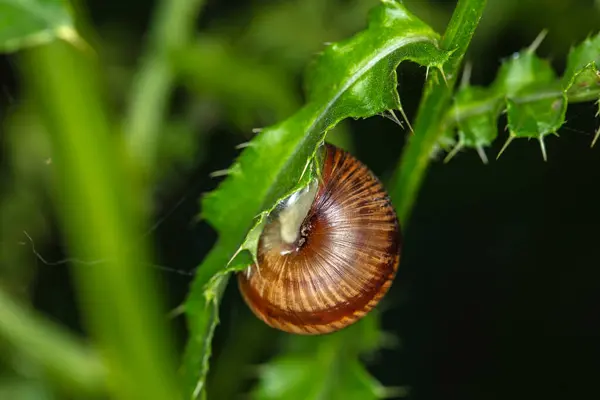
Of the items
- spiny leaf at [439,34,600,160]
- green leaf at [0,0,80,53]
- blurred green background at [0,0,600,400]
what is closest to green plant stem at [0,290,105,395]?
blurred green background at [0,0,600,400]

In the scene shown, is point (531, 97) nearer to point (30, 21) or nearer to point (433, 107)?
point (433, 107)

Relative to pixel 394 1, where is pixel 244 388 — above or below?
below

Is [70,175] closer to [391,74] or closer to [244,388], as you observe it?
[244,388]

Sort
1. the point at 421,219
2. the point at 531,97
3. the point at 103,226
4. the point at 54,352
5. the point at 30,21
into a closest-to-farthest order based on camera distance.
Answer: the point at 531,97 < the point at 30,21 < the point at 103,226 < the point at 54,352 < the point at 421,219

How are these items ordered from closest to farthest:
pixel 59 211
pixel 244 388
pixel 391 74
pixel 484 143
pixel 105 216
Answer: pixel 391 74 → pixel 484 143 → pixel 105 216 → pixel 59 211 → pixel 244 388

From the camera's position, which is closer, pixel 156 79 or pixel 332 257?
pixel 332 257

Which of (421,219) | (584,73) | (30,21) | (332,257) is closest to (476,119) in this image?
(584,73)

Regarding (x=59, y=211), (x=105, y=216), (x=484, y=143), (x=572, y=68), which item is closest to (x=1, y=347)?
(x=59, y=211)
